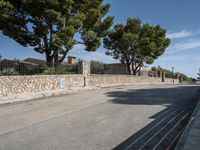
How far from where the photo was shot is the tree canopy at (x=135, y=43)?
3005 cm

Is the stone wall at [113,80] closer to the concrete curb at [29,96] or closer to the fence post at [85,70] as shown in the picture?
the fence post at [85,70]

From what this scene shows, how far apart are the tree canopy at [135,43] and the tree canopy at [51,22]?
921 cm

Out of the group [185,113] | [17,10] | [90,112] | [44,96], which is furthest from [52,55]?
[185,113]

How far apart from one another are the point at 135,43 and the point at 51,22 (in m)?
15.2

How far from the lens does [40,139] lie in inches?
213

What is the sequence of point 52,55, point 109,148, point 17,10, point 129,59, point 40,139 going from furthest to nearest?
point 129,59 → point 52,55 → point 17,10 → point 40,139 → point 109,148

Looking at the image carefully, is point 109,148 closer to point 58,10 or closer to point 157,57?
point 58,10

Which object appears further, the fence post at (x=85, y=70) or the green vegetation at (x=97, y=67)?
the green vegetation at (x=97, y=67)

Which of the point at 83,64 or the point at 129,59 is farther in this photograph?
the point at 129,59

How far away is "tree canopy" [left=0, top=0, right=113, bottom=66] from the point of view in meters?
16.8

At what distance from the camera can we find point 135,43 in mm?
30203

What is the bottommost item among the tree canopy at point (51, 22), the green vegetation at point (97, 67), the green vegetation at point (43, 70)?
the green vegetation at point (43, 70)

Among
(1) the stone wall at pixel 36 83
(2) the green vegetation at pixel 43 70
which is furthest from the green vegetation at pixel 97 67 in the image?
(1) the stone wall at pixel 36 83

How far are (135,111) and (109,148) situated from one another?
4.16 metres
